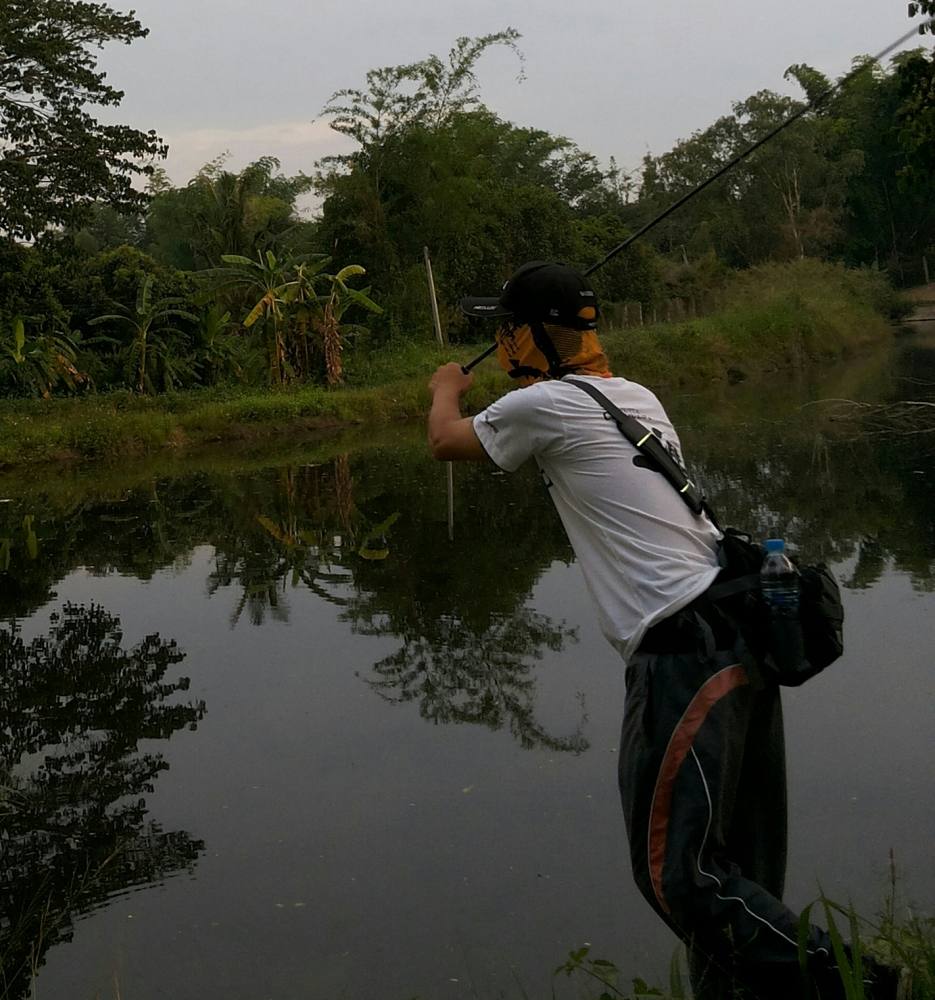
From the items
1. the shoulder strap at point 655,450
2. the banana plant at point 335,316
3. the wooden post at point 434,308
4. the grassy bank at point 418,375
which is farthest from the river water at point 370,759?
the banana plant at point 335,316

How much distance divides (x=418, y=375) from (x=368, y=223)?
22.6 feet

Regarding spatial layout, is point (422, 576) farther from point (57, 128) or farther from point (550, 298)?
point (57, 128)

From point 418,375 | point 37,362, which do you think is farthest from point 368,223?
point 37,362

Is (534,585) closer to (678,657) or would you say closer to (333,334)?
(678,657)

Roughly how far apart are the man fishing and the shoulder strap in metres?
0.02

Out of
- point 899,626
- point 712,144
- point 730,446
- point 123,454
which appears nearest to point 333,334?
point 123,454

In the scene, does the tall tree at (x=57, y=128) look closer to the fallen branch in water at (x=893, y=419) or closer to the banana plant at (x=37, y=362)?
the banana plant at (x=37, y=362)

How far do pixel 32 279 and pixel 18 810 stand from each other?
64.0 feet

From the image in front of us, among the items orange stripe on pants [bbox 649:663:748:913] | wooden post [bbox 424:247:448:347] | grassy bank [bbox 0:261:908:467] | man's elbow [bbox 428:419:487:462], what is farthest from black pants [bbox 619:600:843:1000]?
grassy bank [bbox 0:261:908:467]

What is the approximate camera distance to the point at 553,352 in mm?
3295

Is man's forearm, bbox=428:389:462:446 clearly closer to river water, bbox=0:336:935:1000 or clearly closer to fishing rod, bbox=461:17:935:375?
fishing rod, bbox=461:17:935:375

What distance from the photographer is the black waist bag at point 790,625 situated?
2.90m

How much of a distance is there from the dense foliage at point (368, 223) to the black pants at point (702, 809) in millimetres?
2127

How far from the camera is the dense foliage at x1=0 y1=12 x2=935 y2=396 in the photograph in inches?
859
